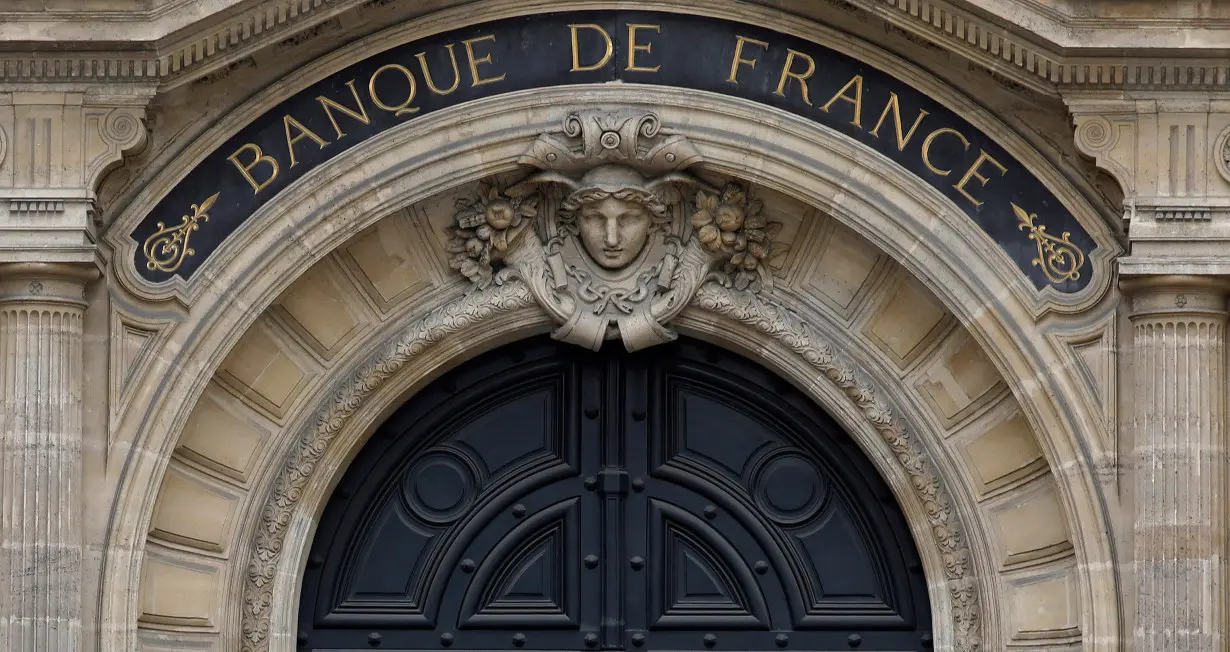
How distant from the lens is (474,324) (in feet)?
36.5

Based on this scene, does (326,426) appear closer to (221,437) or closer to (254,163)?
(221,437)

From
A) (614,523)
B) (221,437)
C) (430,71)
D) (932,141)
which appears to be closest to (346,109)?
(430,71)

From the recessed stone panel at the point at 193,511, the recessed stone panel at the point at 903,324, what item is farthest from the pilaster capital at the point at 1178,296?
the recessed stone panel at the point at 193,511

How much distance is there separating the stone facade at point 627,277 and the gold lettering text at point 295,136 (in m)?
0.02

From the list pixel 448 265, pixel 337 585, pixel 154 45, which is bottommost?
pixel 337 585

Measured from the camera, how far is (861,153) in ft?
35.4

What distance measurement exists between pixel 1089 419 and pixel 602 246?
2.29 metres

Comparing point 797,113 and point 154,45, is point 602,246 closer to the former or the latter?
point 797,113

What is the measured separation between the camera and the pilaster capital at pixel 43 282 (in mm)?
10445

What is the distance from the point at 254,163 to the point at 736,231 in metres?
2.19

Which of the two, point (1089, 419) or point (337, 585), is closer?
point (1089, 419)

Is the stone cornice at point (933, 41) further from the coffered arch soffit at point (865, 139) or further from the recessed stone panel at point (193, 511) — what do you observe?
the recessed stone panel at point (193, 511)

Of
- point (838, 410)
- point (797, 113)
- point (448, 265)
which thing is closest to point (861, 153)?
point (797, 113)

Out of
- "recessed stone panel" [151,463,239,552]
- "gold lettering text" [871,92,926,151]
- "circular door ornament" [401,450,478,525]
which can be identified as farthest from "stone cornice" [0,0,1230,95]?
"circular door ornament" [401,450,478,525]
